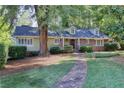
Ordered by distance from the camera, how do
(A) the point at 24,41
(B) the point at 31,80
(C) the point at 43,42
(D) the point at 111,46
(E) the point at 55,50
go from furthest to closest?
(D) the point at 111,46
(A) the point at 24,41
(E) the point at 55,50
(C) the point at 43,42
(B) the point at 31,80

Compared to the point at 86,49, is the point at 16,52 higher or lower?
higher

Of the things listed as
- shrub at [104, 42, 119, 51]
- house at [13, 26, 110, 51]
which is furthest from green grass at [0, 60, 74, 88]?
shrub at [104, 42, 119, 51]

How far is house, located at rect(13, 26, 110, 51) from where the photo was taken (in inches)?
1084

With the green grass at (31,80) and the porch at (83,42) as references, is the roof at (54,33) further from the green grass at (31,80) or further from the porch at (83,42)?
the green grass at (31,80)

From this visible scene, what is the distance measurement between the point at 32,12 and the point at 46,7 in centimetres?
314

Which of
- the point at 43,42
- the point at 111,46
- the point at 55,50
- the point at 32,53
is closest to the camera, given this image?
the point at 43,42

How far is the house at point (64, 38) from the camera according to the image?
27.5 meters

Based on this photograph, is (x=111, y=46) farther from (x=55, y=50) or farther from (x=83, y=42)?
(x=55, y=50)

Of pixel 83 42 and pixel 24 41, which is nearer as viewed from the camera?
pixel 24 41

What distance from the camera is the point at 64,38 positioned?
1259 inches

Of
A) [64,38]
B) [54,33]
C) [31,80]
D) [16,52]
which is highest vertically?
[54,33]

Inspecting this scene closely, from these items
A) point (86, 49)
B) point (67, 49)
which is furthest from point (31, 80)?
point (86, 49)

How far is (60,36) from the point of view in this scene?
3083cm

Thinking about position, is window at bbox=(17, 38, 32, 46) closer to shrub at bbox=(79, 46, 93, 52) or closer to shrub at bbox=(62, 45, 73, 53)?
shrub at bbox=(62, 45, 73, 53)
